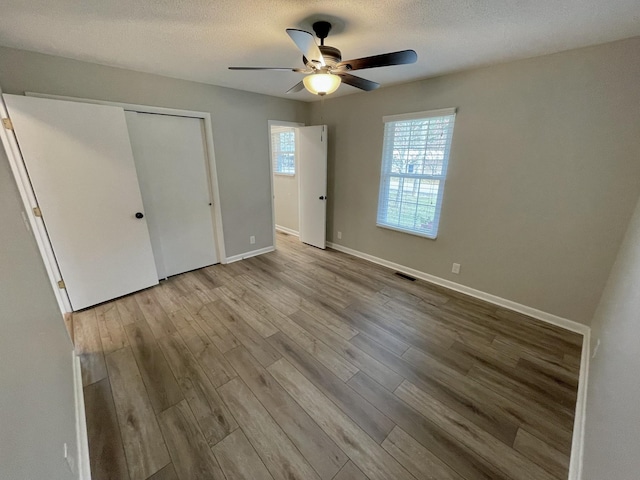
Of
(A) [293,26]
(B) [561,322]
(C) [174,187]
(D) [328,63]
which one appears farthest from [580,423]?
(C) [174,187]

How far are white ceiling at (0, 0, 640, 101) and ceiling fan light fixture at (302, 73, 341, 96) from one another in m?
0.33

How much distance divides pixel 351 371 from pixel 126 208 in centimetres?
279

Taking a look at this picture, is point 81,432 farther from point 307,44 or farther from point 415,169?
point 415,169

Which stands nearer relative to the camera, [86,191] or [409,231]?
[86,191]

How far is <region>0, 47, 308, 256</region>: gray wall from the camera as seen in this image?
2184mm

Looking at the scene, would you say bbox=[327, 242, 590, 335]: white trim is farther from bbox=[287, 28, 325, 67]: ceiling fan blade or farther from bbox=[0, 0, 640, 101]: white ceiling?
bbox=[287, 28, 325, 67]: ceiling fan blade

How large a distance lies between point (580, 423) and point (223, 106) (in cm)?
433

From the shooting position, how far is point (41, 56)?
7.09 feet

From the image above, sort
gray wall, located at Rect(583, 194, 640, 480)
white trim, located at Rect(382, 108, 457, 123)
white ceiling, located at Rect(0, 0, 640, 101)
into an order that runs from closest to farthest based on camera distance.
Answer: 1. gray wall, located at Rect(583, 194, 640, 480)
2. white ceiling, located at Rect(0, 0, 640, 101)
3. white trim, located at Rect(382, 108, 457, 123)

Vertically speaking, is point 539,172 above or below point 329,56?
below

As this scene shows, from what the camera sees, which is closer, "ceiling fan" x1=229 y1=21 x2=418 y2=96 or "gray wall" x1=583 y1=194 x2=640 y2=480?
"gray wall" x1=583 y1=194 x2=640 y2=480

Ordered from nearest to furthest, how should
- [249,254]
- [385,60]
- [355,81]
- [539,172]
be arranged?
[385,60] < [355,81] < [539,172] < [249,254]

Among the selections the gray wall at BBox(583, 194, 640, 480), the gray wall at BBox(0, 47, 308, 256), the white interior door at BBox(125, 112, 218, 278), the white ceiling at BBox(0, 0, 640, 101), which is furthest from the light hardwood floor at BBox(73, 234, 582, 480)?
the white ceiling at BBox(0, 0, 640, 101)

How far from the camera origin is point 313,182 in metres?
4.25
